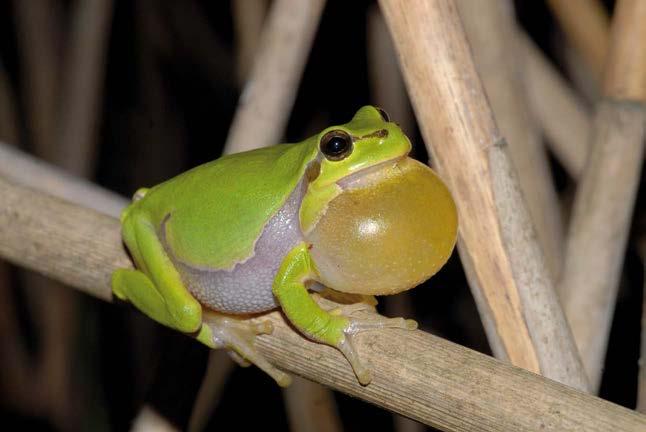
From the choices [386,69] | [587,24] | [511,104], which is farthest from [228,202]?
[587,24]

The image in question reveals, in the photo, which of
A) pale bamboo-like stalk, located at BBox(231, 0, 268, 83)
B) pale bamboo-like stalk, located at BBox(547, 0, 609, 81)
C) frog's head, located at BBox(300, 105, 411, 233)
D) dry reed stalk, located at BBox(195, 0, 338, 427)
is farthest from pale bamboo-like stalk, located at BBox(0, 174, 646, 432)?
pale bamboo-like stalk, located at BBox(547, 0, 609, 81)

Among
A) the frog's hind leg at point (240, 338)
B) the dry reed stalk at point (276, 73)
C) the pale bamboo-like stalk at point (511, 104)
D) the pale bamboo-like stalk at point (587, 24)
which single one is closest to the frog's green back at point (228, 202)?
the frog's hind leg at point (240, 338)

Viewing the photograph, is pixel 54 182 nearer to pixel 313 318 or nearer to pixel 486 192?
pixel 313 318

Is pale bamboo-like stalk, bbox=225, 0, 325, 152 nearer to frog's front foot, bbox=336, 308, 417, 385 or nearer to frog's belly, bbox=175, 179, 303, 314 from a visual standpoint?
frog's belly, bbox=175, 179, 303, 314

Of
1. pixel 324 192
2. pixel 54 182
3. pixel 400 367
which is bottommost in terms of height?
pixel 54 182

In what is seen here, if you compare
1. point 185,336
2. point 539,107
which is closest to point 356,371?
point 185,336

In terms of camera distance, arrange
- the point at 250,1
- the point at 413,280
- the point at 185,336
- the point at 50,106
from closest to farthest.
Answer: the point at 413,280, the point at 185,336, the point at 250,1, the point at 50,106

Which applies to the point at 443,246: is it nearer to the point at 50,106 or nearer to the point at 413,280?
the point at 413,280
